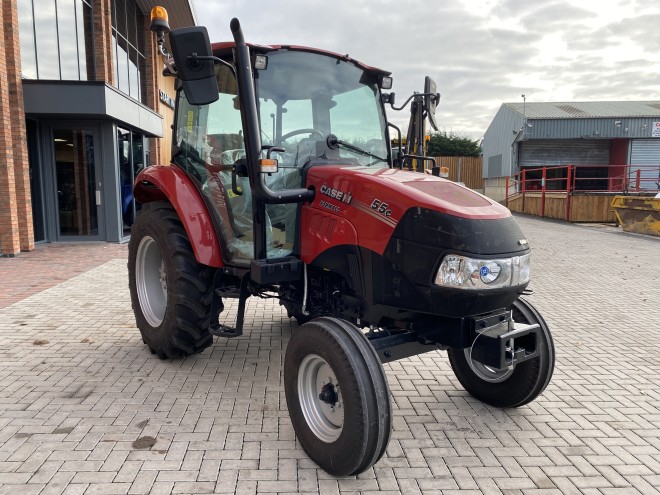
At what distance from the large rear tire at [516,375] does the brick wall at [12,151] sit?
8.68 meters

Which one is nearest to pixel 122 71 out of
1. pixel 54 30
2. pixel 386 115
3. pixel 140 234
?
pixel 54 30

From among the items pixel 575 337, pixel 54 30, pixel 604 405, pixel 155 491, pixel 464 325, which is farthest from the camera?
pixel 54 30

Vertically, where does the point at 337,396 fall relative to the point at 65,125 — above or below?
below

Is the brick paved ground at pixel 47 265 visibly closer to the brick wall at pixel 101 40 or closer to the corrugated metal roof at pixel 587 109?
the brick wall at pixel 101 40

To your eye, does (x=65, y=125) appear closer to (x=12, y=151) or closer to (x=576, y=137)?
(x=12, y=151)

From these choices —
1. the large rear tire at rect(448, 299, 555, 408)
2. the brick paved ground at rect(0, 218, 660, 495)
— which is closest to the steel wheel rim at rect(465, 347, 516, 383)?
the large rear tire at rect(448, 299, 555, 408)

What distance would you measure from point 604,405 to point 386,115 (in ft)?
8.47

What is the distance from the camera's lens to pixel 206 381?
3969 mm

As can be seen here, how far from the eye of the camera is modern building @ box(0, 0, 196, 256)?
31.3ft

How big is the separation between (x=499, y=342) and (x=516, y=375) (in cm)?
78

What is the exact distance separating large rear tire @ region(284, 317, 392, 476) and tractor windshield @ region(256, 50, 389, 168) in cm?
126

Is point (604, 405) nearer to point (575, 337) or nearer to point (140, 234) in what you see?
point (575, 337)

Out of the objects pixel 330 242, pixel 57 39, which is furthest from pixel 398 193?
pixel 57 39

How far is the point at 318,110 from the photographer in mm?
3607
